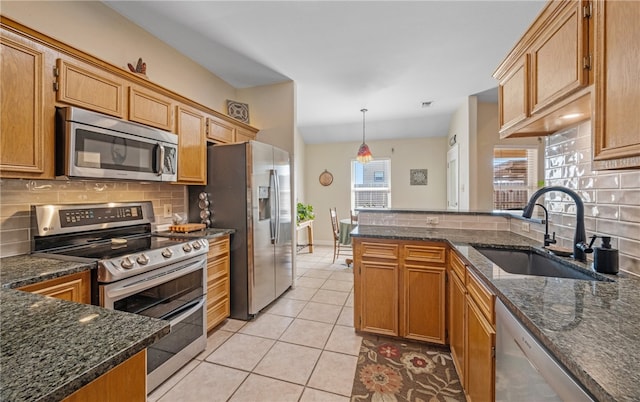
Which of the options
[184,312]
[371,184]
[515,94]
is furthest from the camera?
[371,184]

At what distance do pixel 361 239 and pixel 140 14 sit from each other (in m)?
2.62

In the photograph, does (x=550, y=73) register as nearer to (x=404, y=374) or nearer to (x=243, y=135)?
(x=404, y=374)

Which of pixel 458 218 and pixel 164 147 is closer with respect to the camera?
pixel 164 147

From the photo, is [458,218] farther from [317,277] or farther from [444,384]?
[317,277]

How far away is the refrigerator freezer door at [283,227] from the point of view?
3090 mm

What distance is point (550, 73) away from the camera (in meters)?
1.34

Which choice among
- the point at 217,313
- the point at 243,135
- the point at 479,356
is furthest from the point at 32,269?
the point at 243,135

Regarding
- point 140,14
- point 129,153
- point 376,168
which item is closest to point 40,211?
point 129,153

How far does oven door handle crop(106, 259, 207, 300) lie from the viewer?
1519 millimetres

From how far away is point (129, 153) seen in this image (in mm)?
1981

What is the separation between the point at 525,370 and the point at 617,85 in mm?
1013

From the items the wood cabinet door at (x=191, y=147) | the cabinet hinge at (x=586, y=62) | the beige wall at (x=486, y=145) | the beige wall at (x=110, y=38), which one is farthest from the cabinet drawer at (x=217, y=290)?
the beige wall at (x=486, y=145)

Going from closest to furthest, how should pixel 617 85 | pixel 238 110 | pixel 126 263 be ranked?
pixel 617 85
pixel 126 263
pixel 238 110

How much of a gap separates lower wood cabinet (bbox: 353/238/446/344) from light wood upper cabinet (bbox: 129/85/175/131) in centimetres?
192
